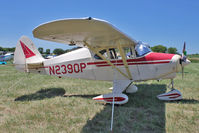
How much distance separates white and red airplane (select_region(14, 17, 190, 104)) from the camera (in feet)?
12.0

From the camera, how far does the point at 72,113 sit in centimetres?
404

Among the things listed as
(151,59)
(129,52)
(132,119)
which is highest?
(129,52)

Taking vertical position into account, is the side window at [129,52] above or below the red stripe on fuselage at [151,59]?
above

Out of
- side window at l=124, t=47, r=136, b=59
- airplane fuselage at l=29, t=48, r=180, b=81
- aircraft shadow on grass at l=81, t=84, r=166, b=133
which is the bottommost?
aircraft shadow on grass at l=81, t=84, r=166, b=133

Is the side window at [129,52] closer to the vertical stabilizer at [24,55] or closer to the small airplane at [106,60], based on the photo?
the small airplane at [106,60]

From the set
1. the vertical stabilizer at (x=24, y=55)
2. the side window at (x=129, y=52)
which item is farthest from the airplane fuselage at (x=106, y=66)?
the vertical stabilizer at (x=24, y=55)

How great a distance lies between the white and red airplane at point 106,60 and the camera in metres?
3.67

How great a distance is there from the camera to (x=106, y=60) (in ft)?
15.4

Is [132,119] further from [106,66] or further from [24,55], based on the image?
[24,55]

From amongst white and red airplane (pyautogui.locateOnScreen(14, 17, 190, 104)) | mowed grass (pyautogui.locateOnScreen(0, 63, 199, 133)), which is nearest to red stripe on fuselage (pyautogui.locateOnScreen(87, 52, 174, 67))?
white and red airplane (pyautogui.locateOnScreen(14, 17, 190, 104))

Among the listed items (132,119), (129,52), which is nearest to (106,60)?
(129,52)

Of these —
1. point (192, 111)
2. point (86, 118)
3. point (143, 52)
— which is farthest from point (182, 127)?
point (143, 52)

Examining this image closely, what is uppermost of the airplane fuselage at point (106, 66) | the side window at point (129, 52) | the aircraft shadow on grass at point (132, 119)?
the side window at point (129, 52)

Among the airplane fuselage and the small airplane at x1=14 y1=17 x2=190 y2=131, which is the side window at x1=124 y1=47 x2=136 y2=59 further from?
Result: the airplane fuselage
